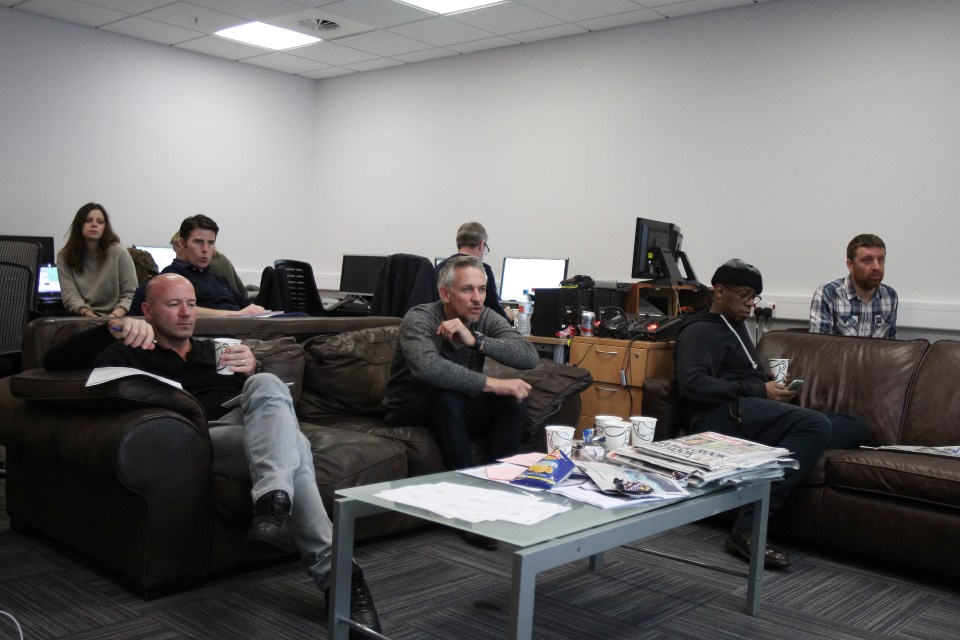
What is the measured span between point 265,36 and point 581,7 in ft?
8.66

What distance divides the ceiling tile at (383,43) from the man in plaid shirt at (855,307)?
12.3 feet

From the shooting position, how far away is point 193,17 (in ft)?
Answer: 20.3

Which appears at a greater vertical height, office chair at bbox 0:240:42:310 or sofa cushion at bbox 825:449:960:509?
office chair at bbox 0:240:42:310

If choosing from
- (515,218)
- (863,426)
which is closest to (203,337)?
(863,426)

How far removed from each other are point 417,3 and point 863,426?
388cm

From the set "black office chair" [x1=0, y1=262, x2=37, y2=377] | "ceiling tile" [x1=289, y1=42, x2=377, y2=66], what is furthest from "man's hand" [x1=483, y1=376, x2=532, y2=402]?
"ceiling tile" [x1=289, y1=42, x2=377, y2=66]

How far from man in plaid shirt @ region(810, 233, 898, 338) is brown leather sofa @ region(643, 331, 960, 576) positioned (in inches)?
17.4

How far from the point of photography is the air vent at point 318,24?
614 cm

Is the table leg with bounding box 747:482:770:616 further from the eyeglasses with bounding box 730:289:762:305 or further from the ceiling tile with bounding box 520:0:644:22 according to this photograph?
the ceiling tile with bounding box 520:0:644:22

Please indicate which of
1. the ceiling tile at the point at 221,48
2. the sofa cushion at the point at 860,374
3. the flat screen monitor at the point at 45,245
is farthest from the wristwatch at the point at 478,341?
the ceiling tile at the point at 221,48

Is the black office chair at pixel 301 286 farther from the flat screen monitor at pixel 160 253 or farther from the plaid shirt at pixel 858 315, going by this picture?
the plaid shirt at pixel 858 315

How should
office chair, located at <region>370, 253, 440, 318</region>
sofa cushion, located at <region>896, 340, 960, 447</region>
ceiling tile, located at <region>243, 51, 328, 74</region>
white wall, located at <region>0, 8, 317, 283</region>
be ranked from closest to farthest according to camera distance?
sofa cushion, located at <region>896, 340, 960, 447</region>
office chair, located at <region>370, 253, 440, 318</region>
white wall, located at <region>0, 8, 317, 283</region>
ceiling tile, located at <region>243, 51, 328, 74</region>

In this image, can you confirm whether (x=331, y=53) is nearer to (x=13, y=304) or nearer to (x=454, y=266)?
(x=13, y=304)

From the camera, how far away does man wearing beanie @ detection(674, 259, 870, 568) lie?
3217 millimetres
